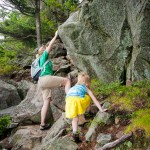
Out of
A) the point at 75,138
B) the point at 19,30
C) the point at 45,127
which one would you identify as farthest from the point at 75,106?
the point at 19,30

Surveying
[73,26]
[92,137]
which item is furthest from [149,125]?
[73,26]

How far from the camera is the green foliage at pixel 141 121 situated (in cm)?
618

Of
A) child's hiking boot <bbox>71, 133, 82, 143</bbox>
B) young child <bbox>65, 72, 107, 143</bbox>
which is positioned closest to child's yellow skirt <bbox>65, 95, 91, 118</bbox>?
young child <bbox>65, 72, 107, 143</bbox>

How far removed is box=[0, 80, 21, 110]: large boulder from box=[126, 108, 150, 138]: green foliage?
7.59 meters

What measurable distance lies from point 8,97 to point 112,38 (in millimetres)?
6041

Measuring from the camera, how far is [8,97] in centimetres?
1298

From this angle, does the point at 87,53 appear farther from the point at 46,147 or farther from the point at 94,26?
the point at 46,147

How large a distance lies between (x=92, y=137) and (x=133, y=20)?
4344 mm

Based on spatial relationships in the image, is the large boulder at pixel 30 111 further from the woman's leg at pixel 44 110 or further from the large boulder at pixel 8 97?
the large boulder at pixel 8 97

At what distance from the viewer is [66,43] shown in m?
11.0

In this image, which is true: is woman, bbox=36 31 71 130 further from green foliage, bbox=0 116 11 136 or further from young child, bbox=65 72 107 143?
green foliage, bbox=0 116 11 136

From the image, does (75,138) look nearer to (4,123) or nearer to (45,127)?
(45,127)

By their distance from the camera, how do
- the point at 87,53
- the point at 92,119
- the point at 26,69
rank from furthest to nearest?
the point at 26,69 → the point at 87,53 → the point at 92,119

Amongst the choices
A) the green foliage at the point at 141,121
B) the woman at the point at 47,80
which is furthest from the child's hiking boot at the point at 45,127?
the green foliage at the point at 141,121
